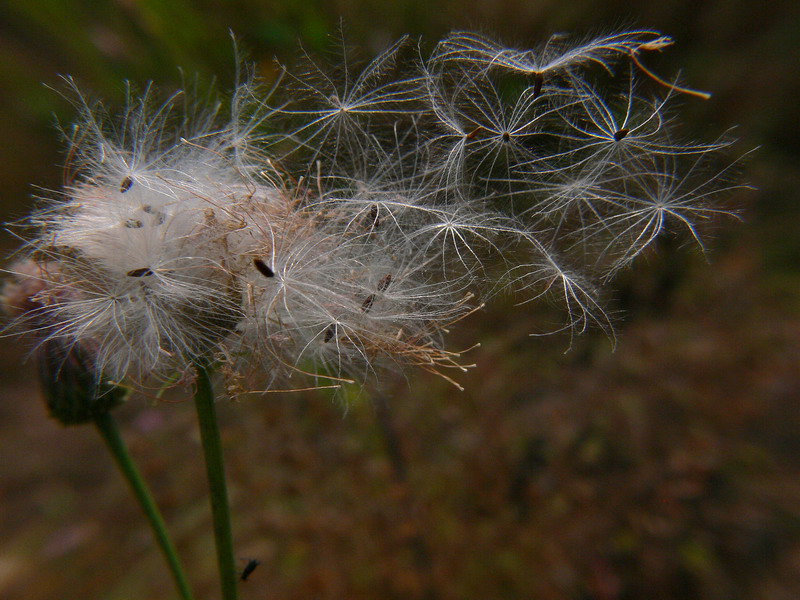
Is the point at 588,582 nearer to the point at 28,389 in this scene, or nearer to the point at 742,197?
the point at 742,197

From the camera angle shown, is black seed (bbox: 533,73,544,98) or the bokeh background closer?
black seed (bbox: 533,73,544,98)

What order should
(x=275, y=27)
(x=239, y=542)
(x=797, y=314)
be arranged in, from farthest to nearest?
1. (x=797, y=314)
2. (x=239, y=542)
3. (x=275, y=27)

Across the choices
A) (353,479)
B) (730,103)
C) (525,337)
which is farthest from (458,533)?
(730,103)

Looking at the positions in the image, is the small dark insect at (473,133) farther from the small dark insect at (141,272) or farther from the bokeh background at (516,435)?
the bokeh background at (516,435)

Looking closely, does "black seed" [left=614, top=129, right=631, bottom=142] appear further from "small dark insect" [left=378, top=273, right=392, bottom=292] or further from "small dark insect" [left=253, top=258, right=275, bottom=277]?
"small dark insect" [left=253, top=258, right=275, bottom=277]

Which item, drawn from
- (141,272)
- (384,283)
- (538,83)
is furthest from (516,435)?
(141,272)

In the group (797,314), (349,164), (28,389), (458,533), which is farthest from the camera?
(28,389)

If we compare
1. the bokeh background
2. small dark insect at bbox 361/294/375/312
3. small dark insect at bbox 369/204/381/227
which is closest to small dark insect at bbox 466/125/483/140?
small dark insect at bbox 369/204/381/227
